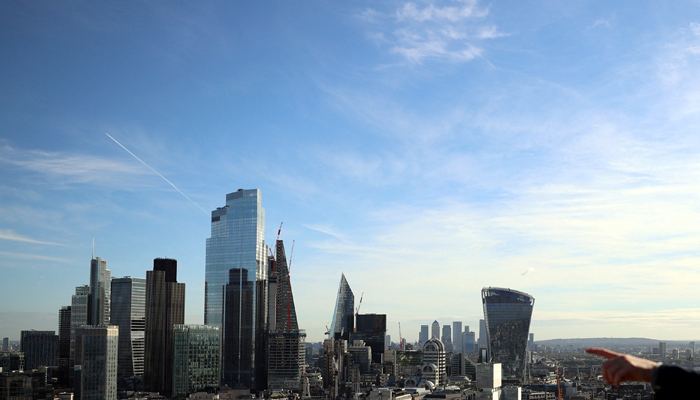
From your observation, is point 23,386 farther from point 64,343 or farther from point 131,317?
point 64,343

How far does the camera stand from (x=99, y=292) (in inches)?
6649

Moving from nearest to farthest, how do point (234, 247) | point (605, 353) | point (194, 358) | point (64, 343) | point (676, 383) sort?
point (676, 383)
point (605, 353)
point (194, 358)
point (234, 247)
point (64, 343)

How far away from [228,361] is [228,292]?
1541cm

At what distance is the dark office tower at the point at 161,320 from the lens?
5561 inches

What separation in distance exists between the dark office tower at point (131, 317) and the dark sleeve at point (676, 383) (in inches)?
6162

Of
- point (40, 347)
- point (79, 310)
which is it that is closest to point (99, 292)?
point (79, 310)

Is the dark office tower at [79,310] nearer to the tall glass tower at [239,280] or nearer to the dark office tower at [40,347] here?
the dark office tower at [40,347]

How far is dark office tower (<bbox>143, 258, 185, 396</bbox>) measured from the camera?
141 metres

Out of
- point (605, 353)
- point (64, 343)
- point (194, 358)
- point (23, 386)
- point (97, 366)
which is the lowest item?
point (194, 358)

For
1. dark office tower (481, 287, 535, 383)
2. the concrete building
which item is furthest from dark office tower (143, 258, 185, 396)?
dark office tower (481, 287, 535, 383)

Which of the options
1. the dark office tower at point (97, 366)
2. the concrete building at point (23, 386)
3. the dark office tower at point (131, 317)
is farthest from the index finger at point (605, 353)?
the dark office tower at point (131, 317)

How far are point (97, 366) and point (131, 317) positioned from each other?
6265cm

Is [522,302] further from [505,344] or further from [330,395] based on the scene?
[330,395]

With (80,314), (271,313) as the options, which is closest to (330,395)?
(271,313)
